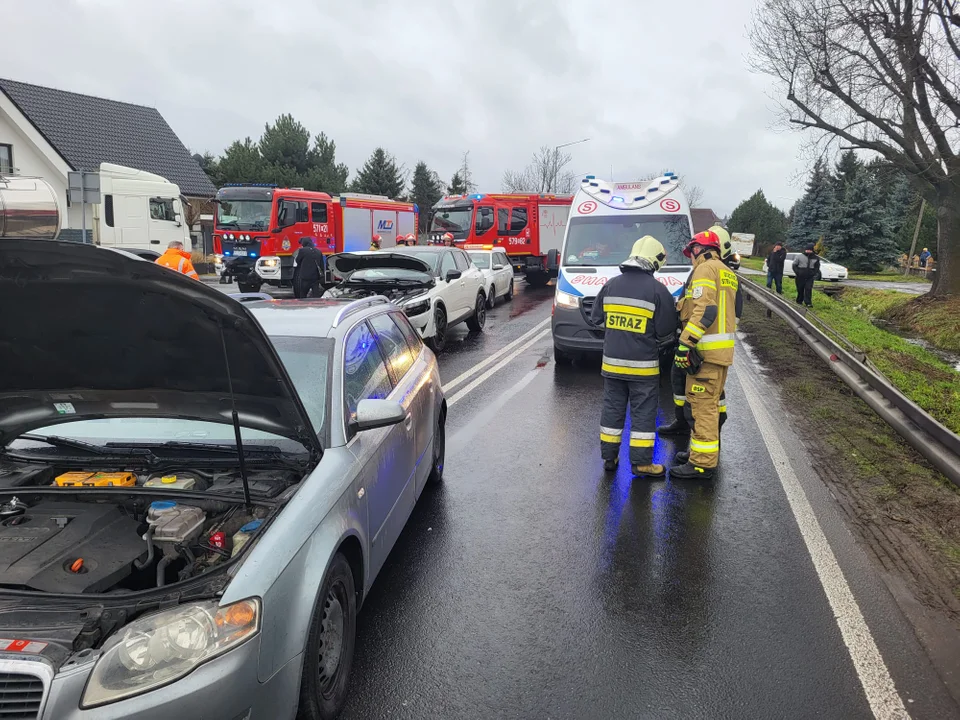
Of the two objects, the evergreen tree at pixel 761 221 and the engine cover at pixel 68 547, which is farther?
the evergreen tree at pixel 761 221

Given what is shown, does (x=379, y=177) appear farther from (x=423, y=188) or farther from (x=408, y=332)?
(x=408, y=332)

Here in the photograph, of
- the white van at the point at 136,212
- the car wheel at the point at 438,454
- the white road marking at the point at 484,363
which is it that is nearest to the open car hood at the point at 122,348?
the car wheel at the point at 438,454

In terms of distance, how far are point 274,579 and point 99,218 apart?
20320 millimetres

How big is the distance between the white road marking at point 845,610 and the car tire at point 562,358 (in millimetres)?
4157

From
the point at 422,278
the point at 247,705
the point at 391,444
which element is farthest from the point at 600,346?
the point at 247,705

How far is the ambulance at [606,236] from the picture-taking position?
9320mm

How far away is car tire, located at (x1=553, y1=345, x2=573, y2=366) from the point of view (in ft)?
32.7

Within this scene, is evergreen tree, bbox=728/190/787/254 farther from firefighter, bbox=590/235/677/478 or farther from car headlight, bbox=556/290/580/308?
firefighter, bbox=590/235/677/478

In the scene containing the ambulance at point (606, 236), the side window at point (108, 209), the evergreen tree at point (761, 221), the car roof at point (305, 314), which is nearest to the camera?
the car roof at point (305, 314)

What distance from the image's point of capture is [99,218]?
19.4 metres

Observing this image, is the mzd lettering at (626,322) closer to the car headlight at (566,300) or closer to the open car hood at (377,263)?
the car headlight at (566,300)

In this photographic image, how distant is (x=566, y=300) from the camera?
30.4ft

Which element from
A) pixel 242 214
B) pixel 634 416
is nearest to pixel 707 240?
pixel 634 416

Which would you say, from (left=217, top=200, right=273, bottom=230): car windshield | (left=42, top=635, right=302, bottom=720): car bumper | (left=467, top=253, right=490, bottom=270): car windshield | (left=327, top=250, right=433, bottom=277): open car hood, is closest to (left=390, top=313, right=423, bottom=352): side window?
(left=42, top=635, right=302, bottom=720): car bumper
